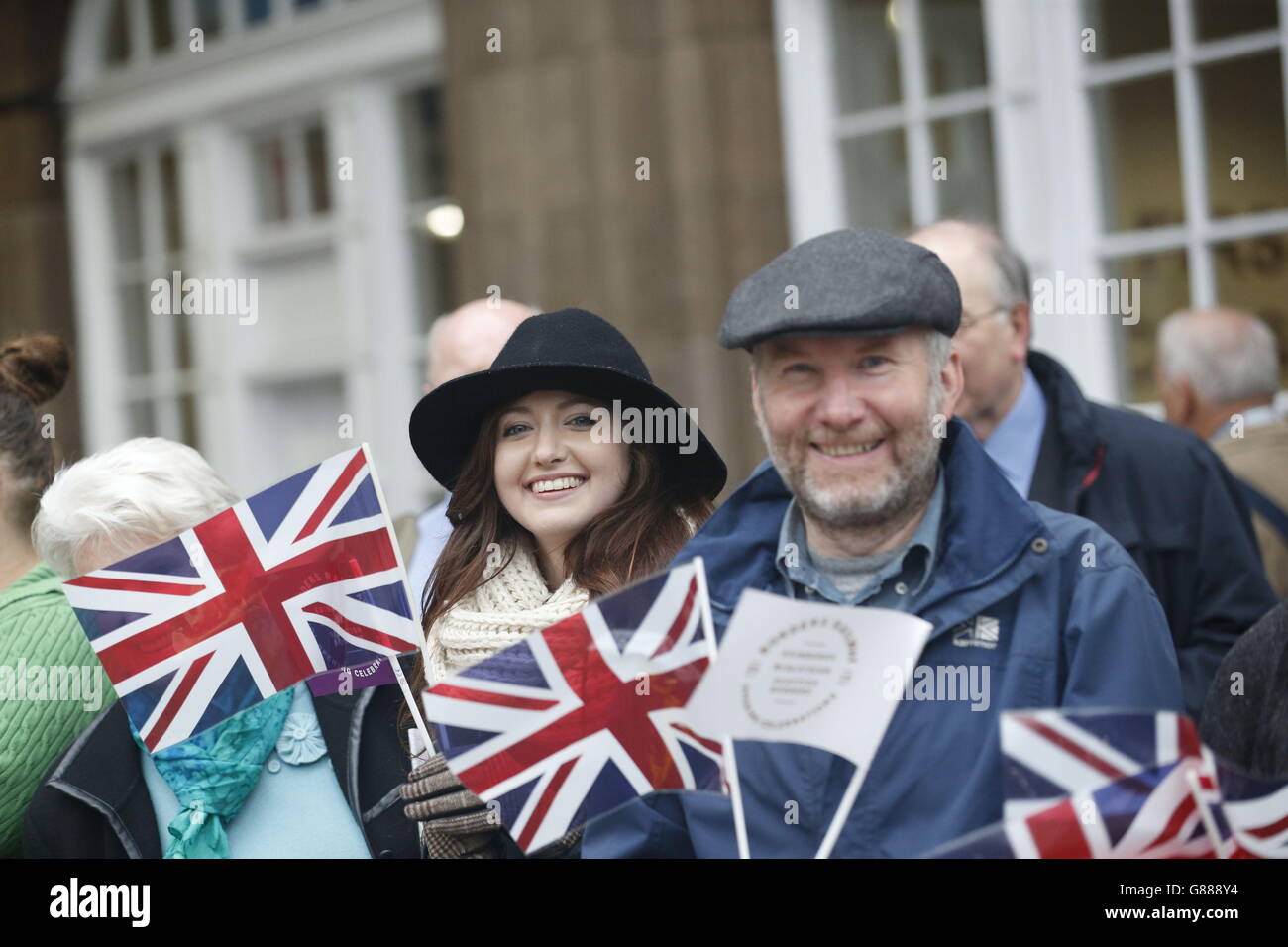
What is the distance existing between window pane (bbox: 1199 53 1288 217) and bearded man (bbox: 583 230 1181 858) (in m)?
3.33

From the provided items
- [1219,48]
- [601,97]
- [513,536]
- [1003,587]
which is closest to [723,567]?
[1003,587]

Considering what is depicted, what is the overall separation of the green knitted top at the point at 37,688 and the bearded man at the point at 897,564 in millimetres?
1084

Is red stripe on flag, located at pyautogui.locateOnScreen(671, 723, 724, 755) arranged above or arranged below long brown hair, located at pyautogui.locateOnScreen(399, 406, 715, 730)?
below

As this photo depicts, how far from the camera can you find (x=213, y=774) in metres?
2.67

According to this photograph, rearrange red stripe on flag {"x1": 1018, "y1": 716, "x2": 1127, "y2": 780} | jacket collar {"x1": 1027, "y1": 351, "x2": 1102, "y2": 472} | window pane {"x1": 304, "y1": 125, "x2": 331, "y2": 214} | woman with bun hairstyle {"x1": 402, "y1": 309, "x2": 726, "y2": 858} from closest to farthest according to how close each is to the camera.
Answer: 1. red stripe on flag {"x1": 1018, "y1": 716, "x2": 1127, "y2": 780}
2. woman with bun hairstyle {"x1": 402, "y1": 309, "x2": 726, "y2": 858}
3. jacket collar {"x1": 1027, "y1": 351, "x2": 1102, "y2": 472}
4. window pane {"x1": 304, "y1": 125, "x2": 331, "y2": 214}

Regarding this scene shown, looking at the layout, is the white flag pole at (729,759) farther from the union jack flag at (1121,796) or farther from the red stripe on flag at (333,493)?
the red stripe on flag at (333,493)

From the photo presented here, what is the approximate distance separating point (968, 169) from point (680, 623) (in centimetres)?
406

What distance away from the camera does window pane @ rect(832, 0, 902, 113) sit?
20.0 ft

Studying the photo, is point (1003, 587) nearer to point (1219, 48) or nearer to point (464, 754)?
point (464, 754)

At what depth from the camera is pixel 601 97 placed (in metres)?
6.27

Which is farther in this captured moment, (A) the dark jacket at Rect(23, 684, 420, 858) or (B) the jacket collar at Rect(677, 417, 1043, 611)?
(A) the dark jacket at Rect(23, 684, 420, 858)

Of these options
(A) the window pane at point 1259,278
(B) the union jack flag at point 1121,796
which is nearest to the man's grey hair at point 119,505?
(B) the union jack flag at point 1121,796

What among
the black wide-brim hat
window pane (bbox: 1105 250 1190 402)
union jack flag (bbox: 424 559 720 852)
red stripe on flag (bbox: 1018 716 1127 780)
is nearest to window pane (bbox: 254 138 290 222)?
window pane (bbox: 1105 250 1190 402)

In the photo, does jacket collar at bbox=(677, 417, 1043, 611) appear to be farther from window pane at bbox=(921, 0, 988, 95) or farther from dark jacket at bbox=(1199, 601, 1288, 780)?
window pane at bbox=(921, 0, 988, 95)
